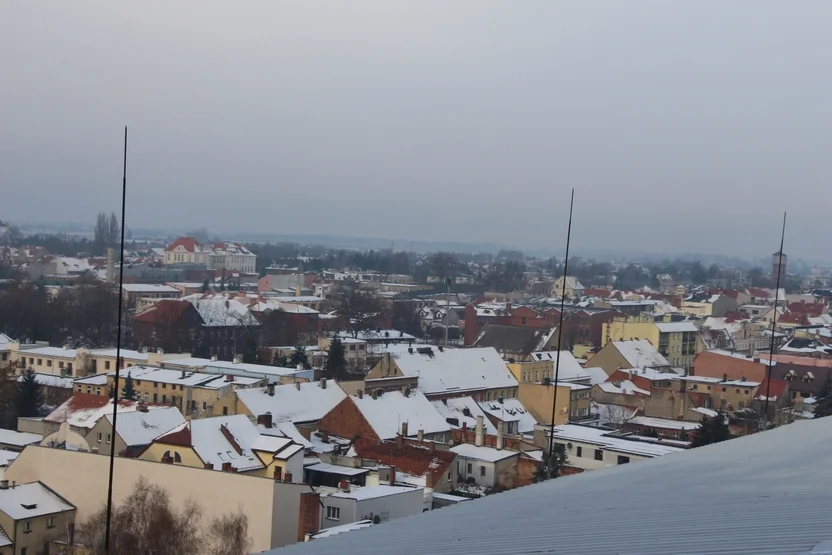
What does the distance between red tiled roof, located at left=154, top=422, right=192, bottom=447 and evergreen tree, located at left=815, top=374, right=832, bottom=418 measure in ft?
47.6

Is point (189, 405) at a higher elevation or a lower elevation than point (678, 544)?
lower

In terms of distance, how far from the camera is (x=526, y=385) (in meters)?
27.0

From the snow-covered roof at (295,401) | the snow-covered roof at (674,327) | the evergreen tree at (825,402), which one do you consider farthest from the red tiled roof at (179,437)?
the snow-covered roof at (674,327)

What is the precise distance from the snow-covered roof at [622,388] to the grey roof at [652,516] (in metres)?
20.6

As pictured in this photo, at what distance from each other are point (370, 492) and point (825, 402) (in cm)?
1427

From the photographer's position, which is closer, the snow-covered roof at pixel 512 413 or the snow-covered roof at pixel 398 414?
the snow-covered roof at pixel 398 414

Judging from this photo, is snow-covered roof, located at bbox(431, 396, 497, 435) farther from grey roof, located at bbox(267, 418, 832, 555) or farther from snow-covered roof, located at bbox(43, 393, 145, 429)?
grey roof, located at bbox(267, 418, 832, 555)

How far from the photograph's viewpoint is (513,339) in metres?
38.5

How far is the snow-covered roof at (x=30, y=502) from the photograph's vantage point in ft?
45.5

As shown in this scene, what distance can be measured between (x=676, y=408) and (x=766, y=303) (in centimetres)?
5038

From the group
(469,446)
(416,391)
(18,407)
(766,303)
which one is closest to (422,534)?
(469,446)

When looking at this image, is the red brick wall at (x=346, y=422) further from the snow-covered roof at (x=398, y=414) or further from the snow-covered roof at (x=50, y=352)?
the snow-covered roof at (x=50, y=352)

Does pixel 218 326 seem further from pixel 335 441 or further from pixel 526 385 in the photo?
pixel 335 441

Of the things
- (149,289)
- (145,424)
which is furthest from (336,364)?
(149,289)
